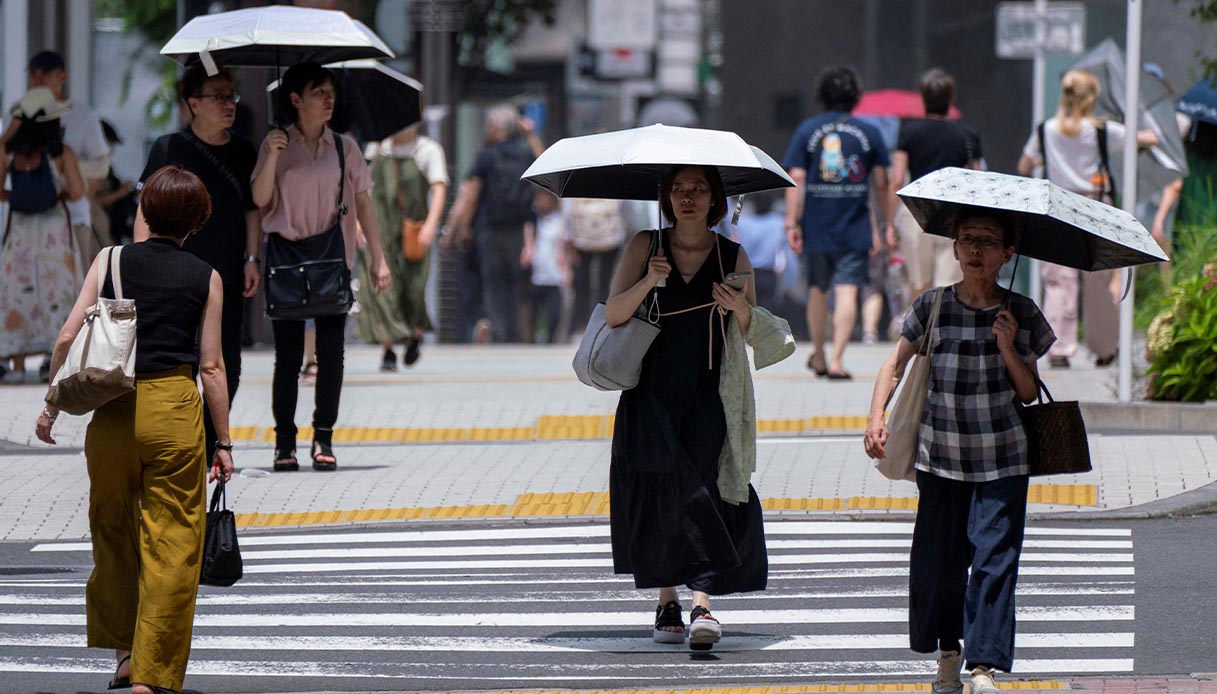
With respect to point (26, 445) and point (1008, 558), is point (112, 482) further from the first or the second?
point (26, 445)

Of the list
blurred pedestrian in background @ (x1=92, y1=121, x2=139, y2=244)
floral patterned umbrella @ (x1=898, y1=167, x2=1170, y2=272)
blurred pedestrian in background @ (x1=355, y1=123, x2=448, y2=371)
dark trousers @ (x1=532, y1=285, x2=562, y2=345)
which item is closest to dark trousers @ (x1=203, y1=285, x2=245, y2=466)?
floral patterned umbrella @ (x1=898, y1=167, x2=1170, y2=272)

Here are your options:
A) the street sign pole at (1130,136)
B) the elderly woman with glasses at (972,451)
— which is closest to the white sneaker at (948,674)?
the elderly woman with glasses at (972,451)

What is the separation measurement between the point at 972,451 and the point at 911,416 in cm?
21

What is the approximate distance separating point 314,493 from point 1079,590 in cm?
374

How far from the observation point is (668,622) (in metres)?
7.65

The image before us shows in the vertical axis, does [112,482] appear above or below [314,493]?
above

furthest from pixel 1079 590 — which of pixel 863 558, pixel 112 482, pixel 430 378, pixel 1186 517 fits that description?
pixel 430 378

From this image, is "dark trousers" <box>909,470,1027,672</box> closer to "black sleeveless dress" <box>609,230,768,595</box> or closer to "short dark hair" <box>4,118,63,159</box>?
"black sleeveless dress" <box>609,230,768,595</box>

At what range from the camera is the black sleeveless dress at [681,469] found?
292 inches

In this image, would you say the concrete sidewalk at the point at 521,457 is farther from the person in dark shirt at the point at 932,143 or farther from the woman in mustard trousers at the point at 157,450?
the woman in mustard trousers at the point at 157,450

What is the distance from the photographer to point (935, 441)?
21.9 feet

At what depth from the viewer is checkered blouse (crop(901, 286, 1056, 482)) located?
661 centimetres

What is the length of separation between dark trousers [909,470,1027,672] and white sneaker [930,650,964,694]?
29 millimetres

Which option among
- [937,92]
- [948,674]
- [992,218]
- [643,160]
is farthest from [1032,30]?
[948,674]
